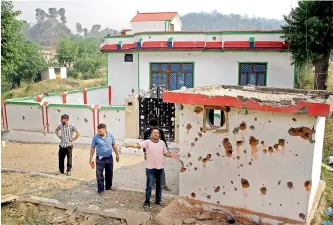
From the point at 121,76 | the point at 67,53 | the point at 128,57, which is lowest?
the point at 121,76

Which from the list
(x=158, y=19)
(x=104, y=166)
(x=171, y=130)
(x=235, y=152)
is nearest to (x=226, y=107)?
(x=235, y=152)

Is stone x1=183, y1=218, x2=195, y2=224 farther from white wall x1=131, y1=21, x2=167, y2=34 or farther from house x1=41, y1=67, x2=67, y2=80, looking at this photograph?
house x1=41, y1=67, x2=67, y2=80

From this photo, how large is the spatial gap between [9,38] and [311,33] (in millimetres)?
11907

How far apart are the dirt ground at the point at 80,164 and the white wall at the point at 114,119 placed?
1.16 m

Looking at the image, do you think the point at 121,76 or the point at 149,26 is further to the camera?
the point at 149,26

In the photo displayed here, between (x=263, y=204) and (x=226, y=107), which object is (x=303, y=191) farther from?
(x=226, y=107)

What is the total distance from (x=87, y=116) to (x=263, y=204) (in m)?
8.56

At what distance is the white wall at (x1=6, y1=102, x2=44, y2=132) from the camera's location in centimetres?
1341

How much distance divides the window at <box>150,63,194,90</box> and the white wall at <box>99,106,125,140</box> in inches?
206

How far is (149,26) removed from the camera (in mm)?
20672

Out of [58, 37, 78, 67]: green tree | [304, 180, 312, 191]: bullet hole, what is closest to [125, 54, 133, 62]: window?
[304, 180, 312, 191]: bullet hole

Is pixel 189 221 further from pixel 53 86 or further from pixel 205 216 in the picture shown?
pixel 53 86

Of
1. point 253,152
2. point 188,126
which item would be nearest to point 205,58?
point 188,126

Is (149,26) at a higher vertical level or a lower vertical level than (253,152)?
higher
